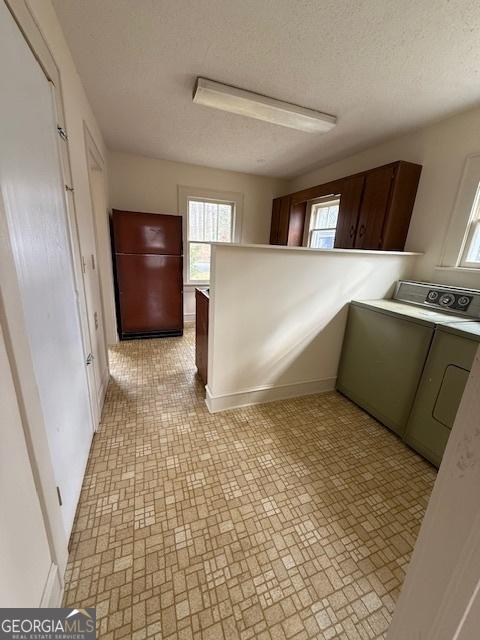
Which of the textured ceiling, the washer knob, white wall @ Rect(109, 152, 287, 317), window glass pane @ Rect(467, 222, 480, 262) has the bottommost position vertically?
the washer knob

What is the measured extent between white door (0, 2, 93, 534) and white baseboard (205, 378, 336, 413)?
976mm

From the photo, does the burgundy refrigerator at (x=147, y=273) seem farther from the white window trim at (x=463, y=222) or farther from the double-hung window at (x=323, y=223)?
the white window trim at (x=463, y=222)

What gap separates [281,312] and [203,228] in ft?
9.06

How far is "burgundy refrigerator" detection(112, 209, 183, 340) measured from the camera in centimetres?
329

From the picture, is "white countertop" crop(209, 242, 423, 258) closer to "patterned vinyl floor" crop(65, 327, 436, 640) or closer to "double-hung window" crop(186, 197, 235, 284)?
"patterned vinyl floor" crop(65, 327, 436, 640)

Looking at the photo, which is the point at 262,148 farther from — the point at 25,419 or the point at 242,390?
the point at 25,419

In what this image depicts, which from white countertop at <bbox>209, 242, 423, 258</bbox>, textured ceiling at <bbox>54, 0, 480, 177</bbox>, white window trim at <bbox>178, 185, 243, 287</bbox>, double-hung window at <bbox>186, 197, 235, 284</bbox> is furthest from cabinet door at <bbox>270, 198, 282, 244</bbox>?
white countertop at <bbox>209, 242, 423, 258</bbox>

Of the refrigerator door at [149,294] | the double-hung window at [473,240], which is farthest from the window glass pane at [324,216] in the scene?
the refrigerator door at [149,294]

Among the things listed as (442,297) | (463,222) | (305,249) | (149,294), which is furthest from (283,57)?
(149,294)

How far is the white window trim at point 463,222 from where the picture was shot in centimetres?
209

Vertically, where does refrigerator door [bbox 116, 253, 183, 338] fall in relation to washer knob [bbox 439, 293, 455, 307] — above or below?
below

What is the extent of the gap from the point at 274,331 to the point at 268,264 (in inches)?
22.7

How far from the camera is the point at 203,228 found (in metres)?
4.19

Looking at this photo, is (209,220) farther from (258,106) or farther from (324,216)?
(258,106)
